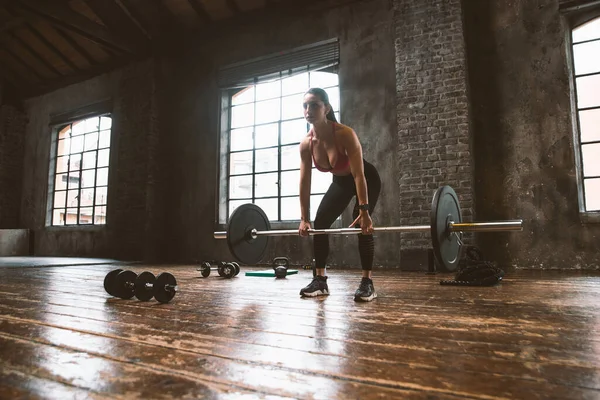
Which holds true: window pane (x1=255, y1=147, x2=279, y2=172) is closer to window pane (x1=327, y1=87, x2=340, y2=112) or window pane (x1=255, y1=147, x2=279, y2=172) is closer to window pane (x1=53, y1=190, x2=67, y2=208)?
window pane (x1=327, y1=87, x2=340, y2=112)

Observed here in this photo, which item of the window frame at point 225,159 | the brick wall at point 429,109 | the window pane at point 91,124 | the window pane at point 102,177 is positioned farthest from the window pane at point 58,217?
the brick wall at point 429,109

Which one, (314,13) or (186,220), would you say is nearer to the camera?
(314,13)

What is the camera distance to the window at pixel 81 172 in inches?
279

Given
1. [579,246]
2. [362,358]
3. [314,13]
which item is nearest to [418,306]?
[362,358]

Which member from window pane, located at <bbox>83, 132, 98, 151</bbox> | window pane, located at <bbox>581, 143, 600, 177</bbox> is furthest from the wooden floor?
window pane, located at <bbox>83, 132, 98, 151</bbox>

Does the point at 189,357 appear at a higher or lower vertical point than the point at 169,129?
lower

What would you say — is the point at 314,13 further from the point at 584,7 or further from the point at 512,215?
the point at 512,215

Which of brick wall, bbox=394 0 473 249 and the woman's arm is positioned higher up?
brick wall, bbox=394 0 473 249

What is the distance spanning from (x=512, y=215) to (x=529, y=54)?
1.78 m

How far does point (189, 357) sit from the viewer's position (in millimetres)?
1052

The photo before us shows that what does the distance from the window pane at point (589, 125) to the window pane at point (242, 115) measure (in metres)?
4.08

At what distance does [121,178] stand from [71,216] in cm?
191

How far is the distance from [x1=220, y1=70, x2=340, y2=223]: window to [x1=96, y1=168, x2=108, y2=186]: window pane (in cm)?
271

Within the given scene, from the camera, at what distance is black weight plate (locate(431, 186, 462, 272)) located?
212 cm
